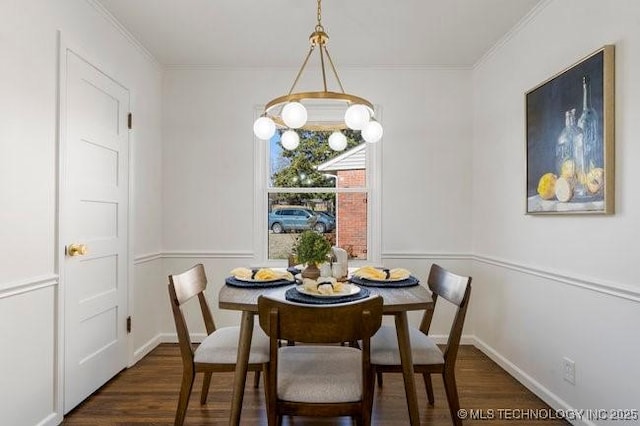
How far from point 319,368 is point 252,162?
2.20 metres

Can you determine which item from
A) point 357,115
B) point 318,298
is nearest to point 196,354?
point 318,298

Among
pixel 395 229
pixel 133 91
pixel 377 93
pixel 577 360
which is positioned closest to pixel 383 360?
pixel 577 360

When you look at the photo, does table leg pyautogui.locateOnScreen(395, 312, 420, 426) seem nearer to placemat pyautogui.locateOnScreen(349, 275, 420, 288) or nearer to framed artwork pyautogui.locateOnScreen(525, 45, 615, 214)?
placemat pyautogui.locateOnScreen(349, 275, 420, 288)

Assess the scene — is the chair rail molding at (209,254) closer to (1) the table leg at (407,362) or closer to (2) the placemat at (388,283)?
(2) the placemat at (388,283)

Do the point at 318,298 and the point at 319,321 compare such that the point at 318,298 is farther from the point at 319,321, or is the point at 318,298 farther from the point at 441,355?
the point at 441,355

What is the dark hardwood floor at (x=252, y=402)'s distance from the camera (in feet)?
7.17

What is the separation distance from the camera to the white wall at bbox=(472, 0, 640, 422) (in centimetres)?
181

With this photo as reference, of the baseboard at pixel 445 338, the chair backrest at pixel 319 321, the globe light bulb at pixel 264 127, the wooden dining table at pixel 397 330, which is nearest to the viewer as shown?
the chair backrest at pixel 319 321

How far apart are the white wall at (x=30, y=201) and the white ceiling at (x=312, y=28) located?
58cm

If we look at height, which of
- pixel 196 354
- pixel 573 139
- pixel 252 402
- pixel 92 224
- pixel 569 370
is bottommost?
pixel 252 402

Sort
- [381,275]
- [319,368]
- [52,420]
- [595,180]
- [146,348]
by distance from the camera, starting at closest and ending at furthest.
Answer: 1. [319,368]
2. [595,180]
3. [52,420]
4. [381,275]
5. [146,348]

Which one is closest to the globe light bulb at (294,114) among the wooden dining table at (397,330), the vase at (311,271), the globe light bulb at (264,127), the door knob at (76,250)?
the globe light bulb at (264,127)

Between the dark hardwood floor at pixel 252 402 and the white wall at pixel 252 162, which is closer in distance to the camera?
the dark hardwood floor at pixel 252 402

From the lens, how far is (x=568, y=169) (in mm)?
2189
